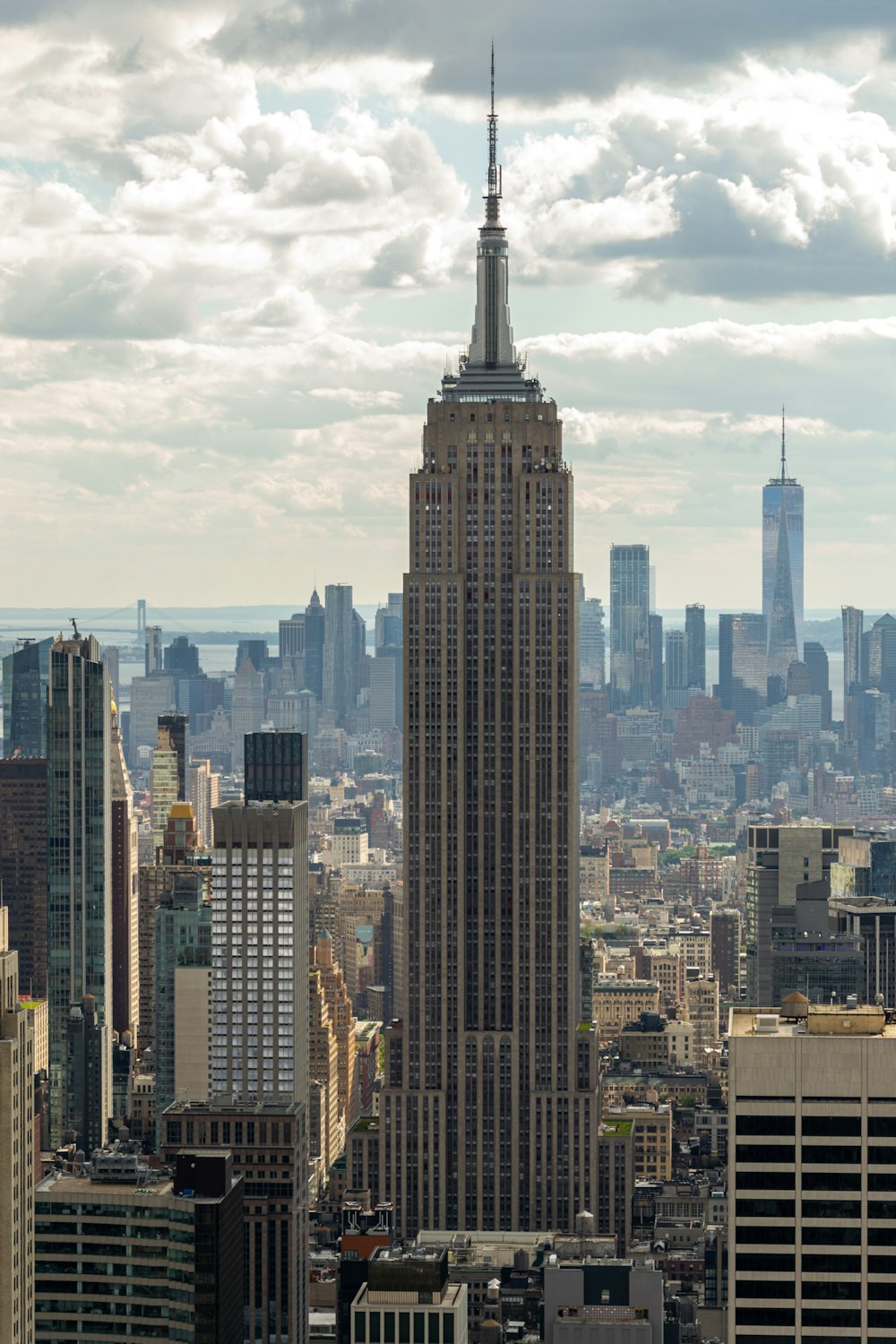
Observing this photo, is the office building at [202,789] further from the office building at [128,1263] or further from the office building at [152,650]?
the office building at [128,1263]

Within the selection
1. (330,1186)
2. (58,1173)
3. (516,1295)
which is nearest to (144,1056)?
(330,1186)

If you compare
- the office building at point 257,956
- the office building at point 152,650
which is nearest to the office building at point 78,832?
the office building at point 152,650

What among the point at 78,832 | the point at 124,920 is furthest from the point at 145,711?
the point at 124,920

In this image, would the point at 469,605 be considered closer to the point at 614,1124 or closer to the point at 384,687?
the point at 614,1124

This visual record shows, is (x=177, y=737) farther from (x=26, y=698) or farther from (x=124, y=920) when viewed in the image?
(x=124, y=920)

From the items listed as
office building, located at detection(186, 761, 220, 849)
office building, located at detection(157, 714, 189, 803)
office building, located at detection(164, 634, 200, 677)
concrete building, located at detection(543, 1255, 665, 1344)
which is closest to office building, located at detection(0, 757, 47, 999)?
office building, located at detection(186, 761, 220, 849)

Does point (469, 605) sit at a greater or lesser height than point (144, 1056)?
greater
